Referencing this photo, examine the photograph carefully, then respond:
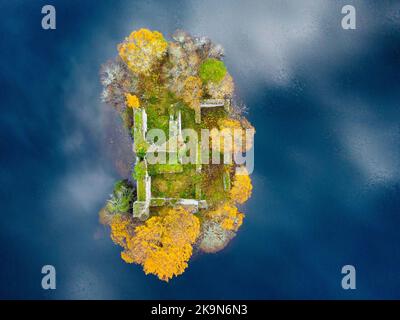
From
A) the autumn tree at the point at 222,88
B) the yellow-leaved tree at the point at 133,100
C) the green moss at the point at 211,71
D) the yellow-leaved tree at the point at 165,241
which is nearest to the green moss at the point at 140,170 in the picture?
the yellow-leaved tree at the point at 165,241

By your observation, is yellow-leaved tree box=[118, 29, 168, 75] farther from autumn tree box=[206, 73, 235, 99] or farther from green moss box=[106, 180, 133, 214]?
green moss box=[106, 180, 133, 214]

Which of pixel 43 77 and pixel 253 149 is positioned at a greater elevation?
pixel 43 77

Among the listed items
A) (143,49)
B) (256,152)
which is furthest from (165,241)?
(143,49)

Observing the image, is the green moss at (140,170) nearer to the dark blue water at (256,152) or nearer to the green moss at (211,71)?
the dark blue water at (256,152)

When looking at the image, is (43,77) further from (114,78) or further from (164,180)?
(164,180)

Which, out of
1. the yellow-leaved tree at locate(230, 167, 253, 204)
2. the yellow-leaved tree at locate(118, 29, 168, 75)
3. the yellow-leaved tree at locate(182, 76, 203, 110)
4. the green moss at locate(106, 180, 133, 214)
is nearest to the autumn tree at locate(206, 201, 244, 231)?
the yellow-leaved tree at locate(230, 167, 253, 204)

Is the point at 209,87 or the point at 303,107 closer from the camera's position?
the point at 209,87
